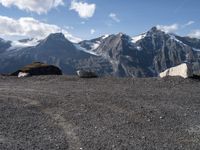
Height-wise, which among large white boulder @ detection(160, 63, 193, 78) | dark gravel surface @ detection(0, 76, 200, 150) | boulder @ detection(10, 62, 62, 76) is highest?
boulder @ detection(10, 62, 62, 76)

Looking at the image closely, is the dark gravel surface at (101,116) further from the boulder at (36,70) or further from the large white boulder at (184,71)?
the boulder at (36,70)

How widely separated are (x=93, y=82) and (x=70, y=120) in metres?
15.1

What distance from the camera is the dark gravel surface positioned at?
16.4m

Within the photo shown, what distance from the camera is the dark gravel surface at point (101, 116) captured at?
16422mm

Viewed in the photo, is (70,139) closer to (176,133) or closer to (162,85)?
(176,133)

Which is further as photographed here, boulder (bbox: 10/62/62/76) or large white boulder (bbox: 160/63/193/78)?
boulder (bbox: 10/62/62/76)

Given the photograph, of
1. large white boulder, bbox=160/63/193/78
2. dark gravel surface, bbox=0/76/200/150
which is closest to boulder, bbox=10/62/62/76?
dark gravel surface, bbox=0/76/200/150

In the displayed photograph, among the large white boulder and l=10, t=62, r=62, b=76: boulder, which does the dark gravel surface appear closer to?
the large white boulder

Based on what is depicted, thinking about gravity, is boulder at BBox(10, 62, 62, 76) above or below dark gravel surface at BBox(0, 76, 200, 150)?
above

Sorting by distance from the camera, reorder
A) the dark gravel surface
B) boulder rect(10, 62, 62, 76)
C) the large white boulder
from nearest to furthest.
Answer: the dark gravel surface → the large white boulder → boulder rect(10, 62, 62, 76)

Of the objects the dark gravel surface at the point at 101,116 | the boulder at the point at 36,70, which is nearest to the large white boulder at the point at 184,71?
the dark gravel surface at the point at 101,116

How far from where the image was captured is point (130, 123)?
19.6 m

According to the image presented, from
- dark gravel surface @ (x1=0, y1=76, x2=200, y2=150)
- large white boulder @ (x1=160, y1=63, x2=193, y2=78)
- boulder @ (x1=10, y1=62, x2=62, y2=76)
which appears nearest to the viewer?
dark gravel surface @ (x1=0, y1=76, x2=200, y2=150)

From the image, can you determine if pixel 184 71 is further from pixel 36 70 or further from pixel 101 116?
pixel 36 70
